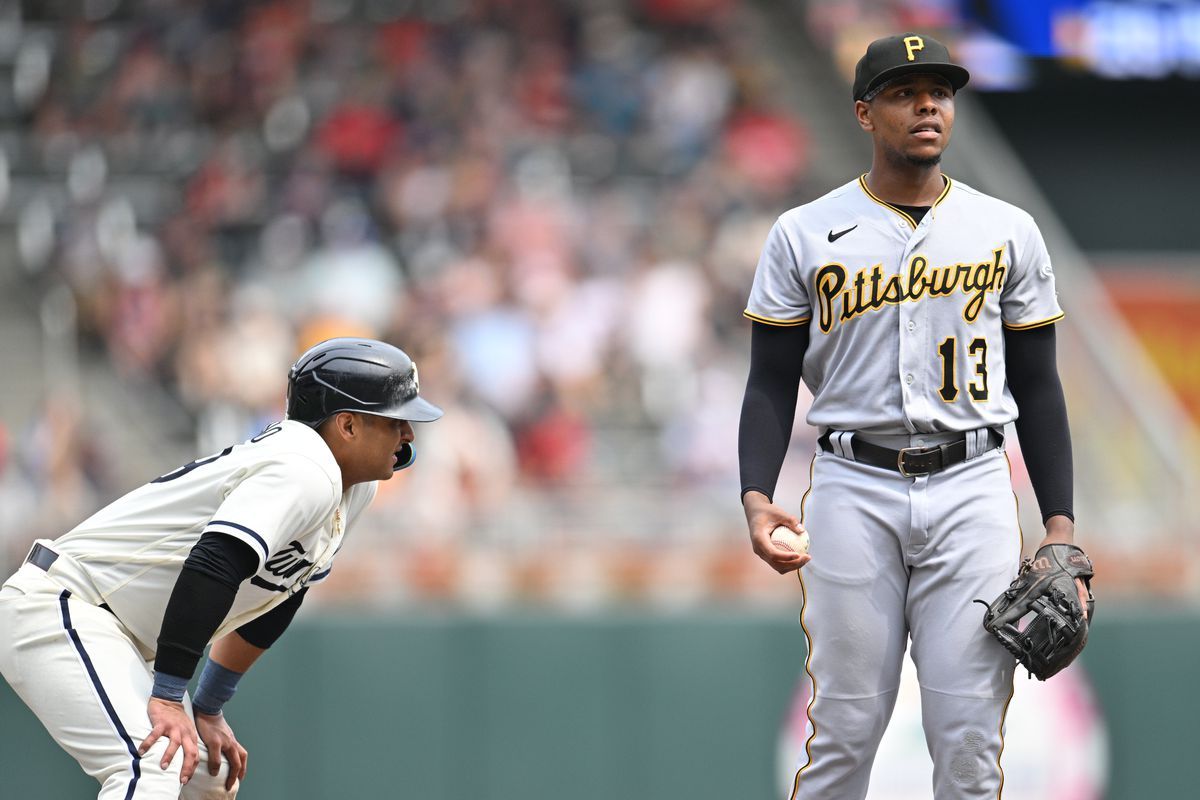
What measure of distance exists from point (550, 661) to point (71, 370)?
12.1 feet

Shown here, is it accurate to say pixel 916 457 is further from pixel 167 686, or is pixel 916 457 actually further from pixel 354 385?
pixel 167 686

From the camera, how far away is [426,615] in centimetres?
738

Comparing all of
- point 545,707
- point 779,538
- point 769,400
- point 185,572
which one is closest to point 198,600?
point 185,572

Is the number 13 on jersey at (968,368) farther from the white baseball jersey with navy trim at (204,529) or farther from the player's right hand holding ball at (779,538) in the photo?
the white baseball jersey with navy trim at (204,529)

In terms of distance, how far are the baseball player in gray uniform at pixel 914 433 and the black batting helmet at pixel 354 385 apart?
31.3 inches

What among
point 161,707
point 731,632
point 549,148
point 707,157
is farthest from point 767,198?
point 161,707

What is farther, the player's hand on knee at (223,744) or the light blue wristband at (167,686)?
the player's hand on knee at (223,744)

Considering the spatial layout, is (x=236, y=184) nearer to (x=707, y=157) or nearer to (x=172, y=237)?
(x=172, y=237)

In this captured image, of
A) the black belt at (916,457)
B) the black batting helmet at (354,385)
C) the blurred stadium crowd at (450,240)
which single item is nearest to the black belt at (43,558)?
the black batting helmet at (354,385)

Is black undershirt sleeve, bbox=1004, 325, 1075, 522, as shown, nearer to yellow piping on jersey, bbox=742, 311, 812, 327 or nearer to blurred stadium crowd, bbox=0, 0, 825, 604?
yellow piping on jersey, bbox=742, 311, 812, 327

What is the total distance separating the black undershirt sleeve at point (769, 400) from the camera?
3848 millimetres

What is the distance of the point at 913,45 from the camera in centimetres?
367

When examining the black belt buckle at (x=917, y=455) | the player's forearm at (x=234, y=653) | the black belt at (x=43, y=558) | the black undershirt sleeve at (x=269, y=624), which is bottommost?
the player's forearm at (x=234, y=653)

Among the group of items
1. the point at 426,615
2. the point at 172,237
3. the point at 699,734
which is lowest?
the point at 699,734
